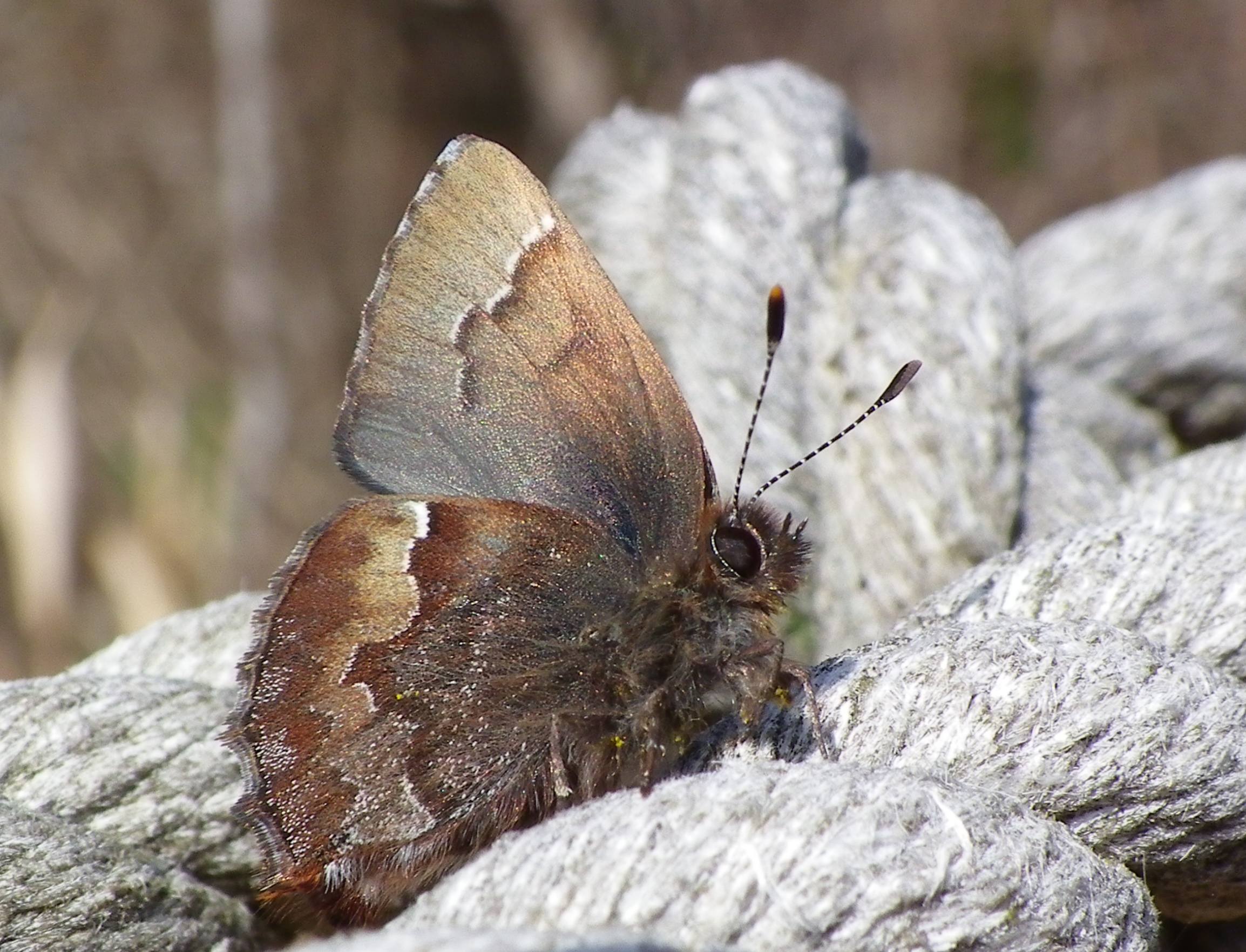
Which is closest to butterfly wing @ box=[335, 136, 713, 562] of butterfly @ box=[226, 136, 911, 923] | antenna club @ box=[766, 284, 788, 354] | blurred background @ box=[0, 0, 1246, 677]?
butterfly @ box=[226, 136, 911, 923]

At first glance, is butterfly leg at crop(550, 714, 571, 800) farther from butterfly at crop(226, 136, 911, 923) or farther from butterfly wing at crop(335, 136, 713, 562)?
butterfly wing at crop(335, 136, 713, 562)

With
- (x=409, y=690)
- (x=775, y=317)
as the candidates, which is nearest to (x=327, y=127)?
(x=775, y=317)

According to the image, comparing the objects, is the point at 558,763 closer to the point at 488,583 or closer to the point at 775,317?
the point at 488,583

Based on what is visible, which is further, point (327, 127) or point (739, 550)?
point (327, 127)

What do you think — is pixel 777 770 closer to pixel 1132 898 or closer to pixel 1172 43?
pixel 1132 898

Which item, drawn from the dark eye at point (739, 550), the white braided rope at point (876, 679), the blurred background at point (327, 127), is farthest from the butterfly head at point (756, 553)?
the blurred background at point (327, 127)

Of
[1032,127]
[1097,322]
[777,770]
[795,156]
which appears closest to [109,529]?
[795,156]

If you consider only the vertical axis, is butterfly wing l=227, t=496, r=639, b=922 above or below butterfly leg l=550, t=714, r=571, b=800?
above
